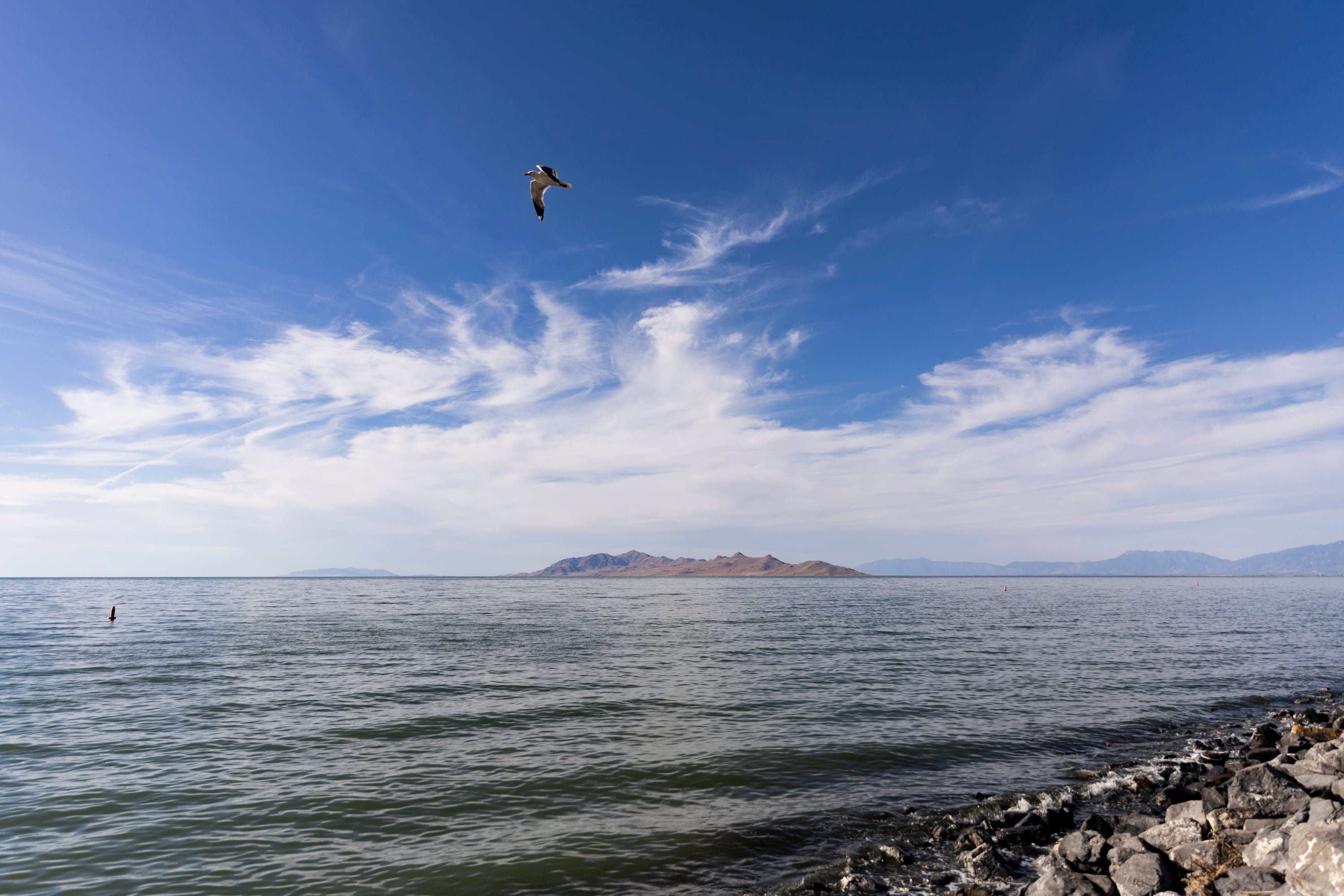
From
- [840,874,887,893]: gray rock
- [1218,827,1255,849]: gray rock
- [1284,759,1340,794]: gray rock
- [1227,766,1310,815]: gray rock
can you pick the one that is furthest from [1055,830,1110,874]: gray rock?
[1284,759,1340,794]: gray rock

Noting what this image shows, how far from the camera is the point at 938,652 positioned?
41.0 m

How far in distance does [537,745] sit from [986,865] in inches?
525

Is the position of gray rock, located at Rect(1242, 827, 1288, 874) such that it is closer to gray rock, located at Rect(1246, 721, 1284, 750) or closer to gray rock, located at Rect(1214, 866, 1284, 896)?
gray rock, located at Rect(1214, 866, 1284, 896)

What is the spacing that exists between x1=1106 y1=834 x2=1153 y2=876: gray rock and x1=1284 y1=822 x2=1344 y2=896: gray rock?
234 centimetres

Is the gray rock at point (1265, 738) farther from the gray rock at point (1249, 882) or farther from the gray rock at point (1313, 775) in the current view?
the gray rock at point (1249, 882)

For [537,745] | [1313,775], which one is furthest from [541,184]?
[1313,775]

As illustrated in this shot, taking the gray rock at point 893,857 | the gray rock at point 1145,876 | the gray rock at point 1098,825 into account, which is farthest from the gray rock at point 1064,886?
the gray rock at point 1098,825

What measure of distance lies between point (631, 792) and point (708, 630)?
40.4 meters

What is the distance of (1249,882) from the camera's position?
31.4 ft

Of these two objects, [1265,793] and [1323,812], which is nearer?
[1323,812]

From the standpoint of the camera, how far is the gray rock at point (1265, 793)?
42.4 feet

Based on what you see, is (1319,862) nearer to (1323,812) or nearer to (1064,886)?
(1323,812)

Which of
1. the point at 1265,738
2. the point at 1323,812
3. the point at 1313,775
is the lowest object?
the point at 1265,738

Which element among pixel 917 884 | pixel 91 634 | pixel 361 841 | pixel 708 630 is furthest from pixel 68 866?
pixel 91 634
